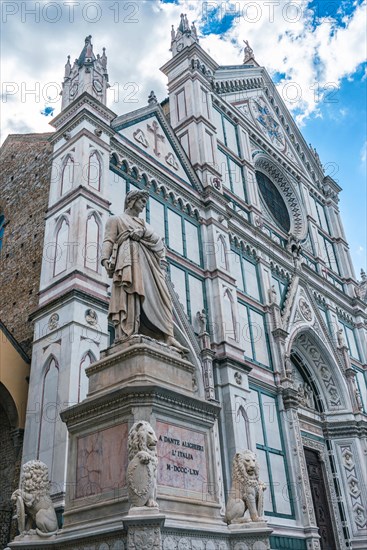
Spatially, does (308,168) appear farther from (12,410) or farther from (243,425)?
(12,410)

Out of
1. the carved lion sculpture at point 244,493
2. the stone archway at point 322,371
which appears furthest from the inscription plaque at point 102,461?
the stone archway at point 322,371

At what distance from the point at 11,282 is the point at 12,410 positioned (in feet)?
13.6

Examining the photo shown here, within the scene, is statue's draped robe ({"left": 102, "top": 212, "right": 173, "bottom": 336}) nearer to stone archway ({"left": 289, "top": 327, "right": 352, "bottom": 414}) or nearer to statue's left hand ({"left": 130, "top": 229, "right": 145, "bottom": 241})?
statue's left hand ({"left": 130, "top": 229, "right": 145, "bottom": 241})

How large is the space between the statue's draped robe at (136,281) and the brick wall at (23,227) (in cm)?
592

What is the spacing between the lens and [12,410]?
11648mm

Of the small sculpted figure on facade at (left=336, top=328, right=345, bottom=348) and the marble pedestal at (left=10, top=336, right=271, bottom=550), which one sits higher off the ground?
the small sculpted figure on facade at (left=336, top=328, right=345, bottom=348)

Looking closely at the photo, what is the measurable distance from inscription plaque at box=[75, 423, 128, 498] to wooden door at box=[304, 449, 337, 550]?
13.3 m

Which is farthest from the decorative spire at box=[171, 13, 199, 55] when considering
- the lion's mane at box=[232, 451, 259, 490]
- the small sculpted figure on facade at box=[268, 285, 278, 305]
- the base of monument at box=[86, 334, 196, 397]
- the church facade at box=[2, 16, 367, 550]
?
the lion's mane at box=[232, 451, 259, 490]

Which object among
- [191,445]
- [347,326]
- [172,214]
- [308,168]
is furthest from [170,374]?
[308,168]

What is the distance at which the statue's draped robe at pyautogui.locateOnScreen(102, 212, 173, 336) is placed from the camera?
6992 mm

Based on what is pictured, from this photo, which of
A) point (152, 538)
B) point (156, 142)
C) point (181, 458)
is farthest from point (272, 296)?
point (152, 538)

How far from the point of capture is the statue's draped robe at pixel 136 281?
6.99 metres

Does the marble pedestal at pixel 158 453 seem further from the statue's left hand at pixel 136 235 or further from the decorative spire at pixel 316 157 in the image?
the decorative spire at pixel 316 157

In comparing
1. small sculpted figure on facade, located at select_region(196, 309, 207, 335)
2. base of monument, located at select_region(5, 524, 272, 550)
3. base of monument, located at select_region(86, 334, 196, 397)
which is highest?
small sculpted figure on facade, located at select_region(196, 309, 207, 335)
